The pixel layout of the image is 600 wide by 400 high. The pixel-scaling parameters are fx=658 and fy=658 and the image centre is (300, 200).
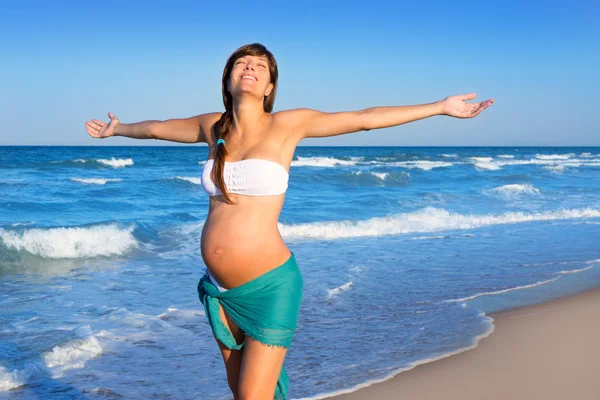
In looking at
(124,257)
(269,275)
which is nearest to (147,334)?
(269,275)

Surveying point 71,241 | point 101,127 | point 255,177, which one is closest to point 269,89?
point 255,177

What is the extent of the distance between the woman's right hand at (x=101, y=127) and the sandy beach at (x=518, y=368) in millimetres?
2441

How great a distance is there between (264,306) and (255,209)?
1.48 ft

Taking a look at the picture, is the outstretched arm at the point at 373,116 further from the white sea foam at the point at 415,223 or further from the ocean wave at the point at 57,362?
the white sea foam at the point at 415,223

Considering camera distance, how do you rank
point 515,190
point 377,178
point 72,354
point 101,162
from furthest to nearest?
point 101,162
point 377,178
point 515,190
point 72,354

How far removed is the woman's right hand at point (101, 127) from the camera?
3.85m

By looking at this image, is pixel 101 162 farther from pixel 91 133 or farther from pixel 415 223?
pixel 91 133

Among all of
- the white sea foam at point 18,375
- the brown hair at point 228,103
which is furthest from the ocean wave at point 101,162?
the brown hair at point 228,103

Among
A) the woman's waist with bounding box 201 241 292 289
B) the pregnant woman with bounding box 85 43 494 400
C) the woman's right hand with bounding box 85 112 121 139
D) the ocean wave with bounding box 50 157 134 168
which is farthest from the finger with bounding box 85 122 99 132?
the ocean wave with bounding box 50 157 134 168

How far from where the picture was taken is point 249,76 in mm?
3127

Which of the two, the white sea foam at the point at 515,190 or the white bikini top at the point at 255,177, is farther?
the white sea foam at the point at 515,190

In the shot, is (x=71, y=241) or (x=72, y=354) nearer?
(x=72, y=354)

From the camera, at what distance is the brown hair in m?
3.07

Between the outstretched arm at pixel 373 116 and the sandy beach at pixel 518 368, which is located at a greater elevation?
the outstretched arm at pixel 373 116
